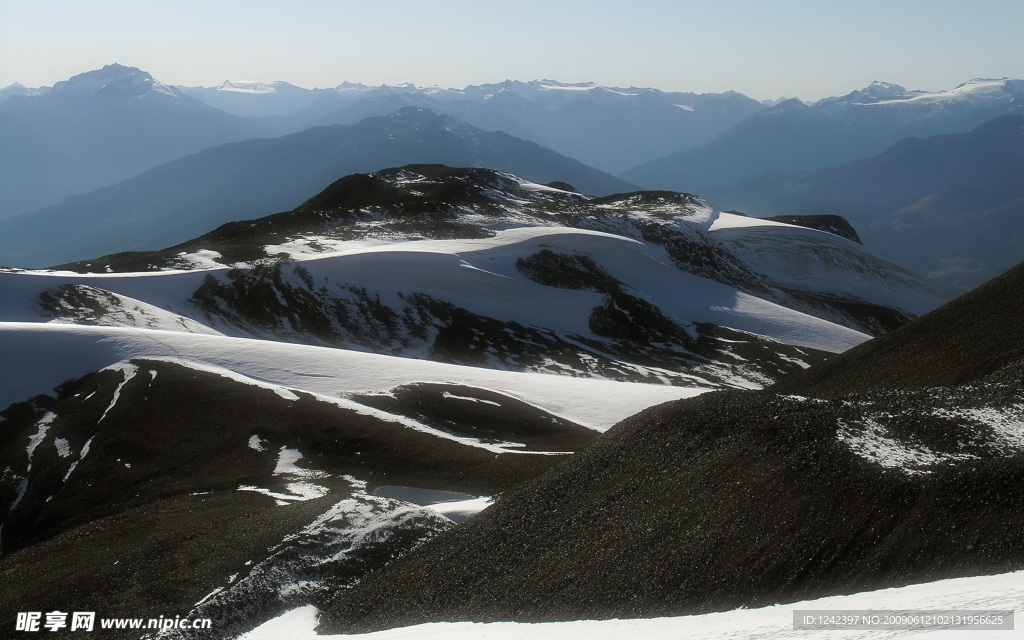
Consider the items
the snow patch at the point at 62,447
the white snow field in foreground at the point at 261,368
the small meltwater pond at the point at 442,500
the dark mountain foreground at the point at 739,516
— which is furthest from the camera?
the white snow field in foreground at the point at 261,368

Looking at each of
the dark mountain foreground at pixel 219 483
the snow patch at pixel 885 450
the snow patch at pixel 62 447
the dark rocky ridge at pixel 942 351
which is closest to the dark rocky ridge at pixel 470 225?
the dark mountain foreground at pixel 219 483

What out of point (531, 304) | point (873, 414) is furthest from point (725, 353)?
point (873, 414)

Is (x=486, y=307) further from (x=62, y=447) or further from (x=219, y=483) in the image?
(x=219, y=483)

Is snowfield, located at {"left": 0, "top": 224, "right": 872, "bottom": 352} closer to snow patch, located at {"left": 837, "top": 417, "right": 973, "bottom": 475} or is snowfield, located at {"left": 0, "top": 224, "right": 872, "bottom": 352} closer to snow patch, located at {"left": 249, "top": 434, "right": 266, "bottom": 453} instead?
snow patch, located at {"left": 249, "top": 434, "right": 266, "bottom": 453}

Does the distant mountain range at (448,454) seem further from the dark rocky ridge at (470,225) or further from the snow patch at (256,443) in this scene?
the dark rocky ridge at (470,225)

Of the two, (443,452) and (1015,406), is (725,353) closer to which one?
(443,452)

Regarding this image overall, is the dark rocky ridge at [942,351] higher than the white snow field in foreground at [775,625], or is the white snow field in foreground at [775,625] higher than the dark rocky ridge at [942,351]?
the dark rocky ridge at [942,351]
